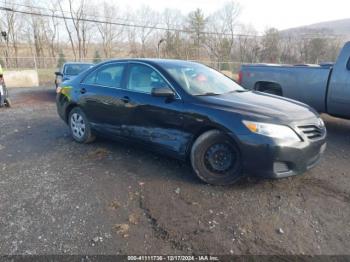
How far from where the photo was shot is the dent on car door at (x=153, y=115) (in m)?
3.77

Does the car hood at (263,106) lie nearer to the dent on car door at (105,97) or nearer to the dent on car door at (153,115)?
the dent on car door at (153,115)

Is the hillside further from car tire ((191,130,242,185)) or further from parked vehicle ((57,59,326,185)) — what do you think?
car tire ((191,130,242,185))

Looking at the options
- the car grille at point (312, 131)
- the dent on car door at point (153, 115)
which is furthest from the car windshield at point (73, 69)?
the car grille at point (312, 131)

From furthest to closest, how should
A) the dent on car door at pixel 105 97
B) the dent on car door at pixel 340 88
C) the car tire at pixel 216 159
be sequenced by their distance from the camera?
1. the dent on car door at pixel 340 88
2. the dent on car door at pixel 105 97
3. the car tire at pixel 216 159

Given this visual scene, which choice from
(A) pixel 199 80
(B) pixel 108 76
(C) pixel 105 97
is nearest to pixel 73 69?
(B) pixel 108 76

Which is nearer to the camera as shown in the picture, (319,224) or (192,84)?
(319,224)

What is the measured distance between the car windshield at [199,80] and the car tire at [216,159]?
69 cm

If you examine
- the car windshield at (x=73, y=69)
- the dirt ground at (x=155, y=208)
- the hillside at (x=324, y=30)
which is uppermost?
the hillside at (x=324, y=30)

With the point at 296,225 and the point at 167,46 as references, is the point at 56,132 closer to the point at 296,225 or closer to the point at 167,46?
the point at 296,225

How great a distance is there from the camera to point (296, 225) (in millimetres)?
2871

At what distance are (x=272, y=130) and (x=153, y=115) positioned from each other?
5.29 ft

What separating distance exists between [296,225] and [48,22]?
43.2 metres

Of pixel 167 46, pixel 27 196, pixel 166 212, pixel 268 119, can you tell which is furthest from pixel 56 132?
pixel 167 46

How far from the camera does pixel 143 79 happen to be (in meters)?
4.23
